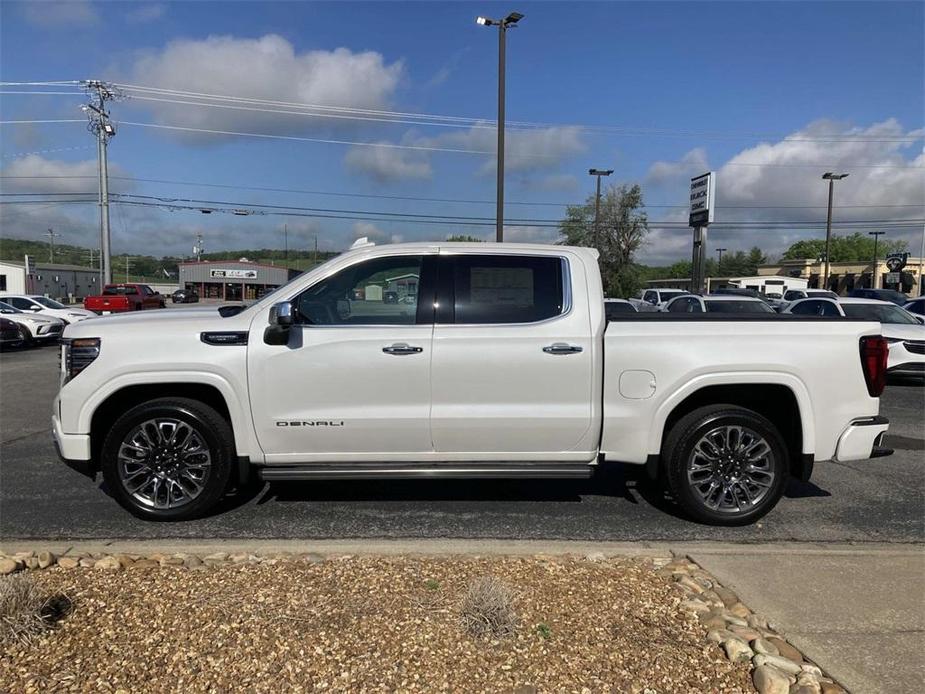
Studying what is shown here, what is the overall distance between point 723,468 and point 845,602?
1258mm

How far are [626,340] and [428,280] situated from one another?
4.70 ft

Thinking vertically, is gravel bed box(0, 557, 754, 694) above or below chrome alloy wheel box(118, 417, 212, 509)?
below

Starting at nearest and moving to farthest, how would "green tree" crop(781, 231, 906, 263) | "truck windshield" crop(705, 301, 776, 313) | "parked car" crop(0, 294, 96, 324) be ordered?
1. "truck windshield" crop(705, 301, 776, 313)
2. "parked car" crop(0, 294, 96, 324)
3. "green tree" crop(781, 231, 906, 263)

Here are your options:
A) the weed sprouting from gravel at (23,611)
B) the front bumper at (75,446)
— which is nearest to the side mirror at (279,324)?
the front bumper at (75,446)

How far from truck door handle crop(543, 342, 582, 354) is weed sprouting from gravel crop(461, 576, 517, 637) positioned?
175 cm

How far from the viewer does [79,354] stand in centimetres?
455

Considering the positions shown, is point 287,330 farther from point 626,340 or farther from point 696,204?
point 696,204

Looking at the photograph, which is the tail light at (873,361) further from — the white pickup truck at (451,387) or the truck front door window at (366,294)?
the truck front door window at (366,294)

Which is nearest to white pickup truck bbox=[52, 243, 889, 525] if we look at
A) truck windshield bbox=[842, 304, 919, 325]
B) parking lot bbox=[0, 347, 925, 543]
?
parking lot bbox=[0, 347, 925, 543]

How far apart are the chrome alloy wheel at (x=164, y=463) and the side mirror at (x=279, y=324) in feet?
2.76

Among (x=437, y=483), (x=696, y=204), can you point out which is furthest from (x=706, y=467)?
(x=696, y=204)

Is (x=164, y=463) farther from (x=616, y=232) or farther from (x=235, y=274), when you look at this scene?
(x=235, y=274)

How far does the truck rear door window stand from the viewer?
4648 mm

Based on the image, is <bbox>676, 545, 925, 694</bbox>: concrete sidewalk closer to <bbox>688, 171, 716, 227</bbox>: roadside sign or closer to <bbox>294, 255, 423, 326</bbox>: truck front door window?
<bbox>294, 255, 423, 326</bbox>: truck front door window
